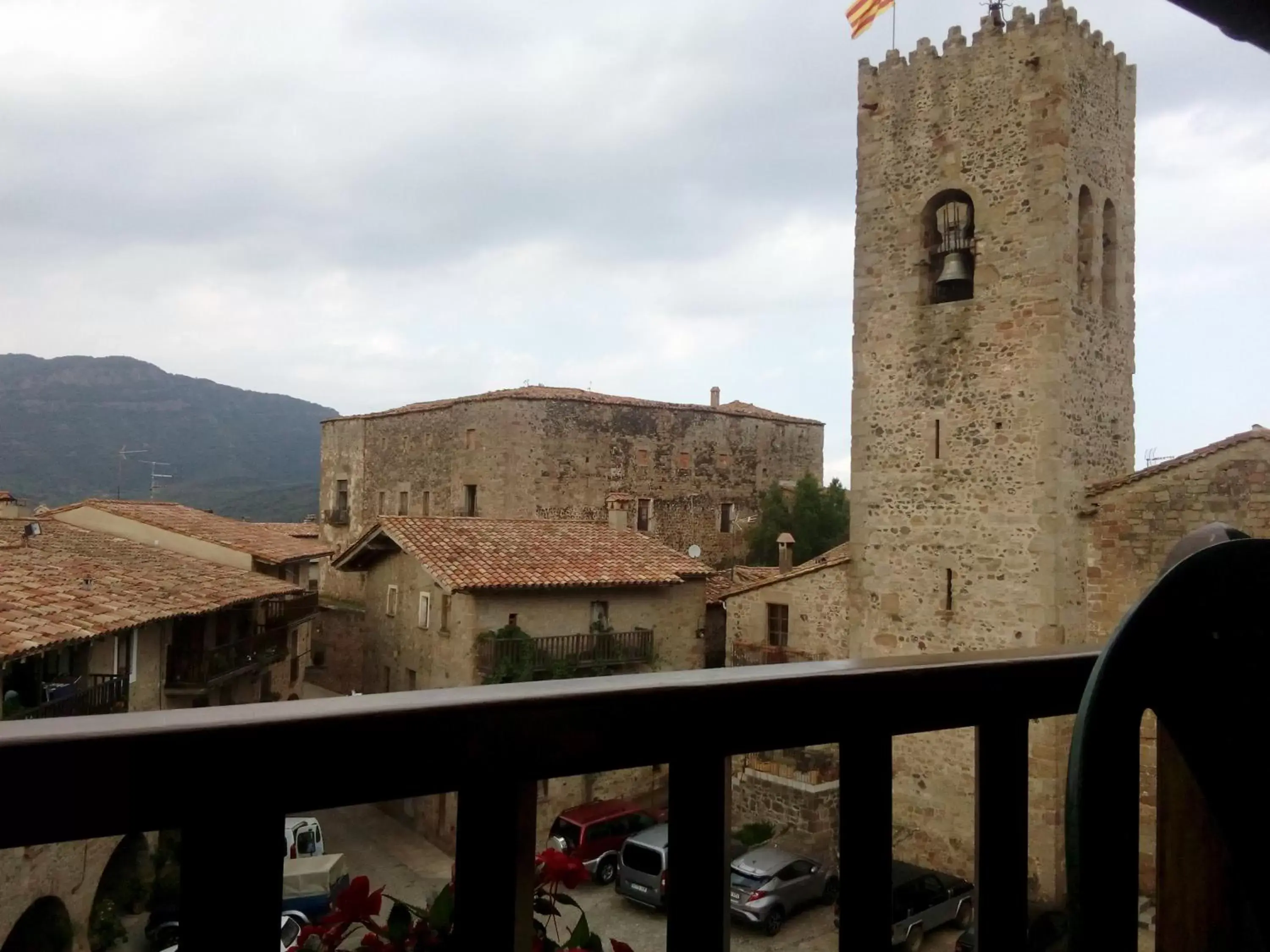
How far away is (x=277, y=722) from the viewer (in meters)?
0.73

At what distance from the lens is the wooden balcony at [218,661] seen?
497 inches

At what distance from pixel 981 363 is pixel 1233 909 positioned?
10637 millimetres

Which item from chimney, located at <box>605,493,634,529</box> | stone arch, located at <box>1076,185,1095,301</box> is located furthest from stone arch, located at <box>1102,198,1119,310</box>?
chimney, located at <box>605,493,634,529</box>

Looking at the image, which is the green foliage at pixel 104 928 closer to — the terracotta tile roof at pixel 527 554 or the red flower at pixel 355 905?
the terracotta tile roof at pixel 527 554

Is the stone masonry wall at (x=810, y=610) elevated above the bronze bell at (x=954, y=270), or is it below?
below

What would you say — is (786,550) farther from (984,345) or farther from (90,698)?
(90,698)

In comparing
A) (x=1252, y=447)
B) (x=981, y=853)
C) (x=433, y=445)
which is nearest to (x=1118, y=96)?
(x=1252, y=447)

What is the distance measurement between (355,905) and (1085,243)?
38.8 ft

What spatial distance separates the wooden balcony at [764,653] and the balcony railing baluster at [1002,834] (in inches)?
469

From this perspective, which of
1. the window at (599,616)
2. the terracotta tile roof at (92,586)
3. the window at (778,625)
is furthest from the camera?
the window at (599,616)

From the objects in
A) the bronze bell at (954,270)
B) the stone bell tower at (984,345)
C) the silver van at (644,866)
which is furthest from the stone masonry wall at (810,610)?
the silver van at (644,866)

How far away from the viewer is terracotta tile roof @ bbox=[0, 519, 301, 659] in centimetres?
858

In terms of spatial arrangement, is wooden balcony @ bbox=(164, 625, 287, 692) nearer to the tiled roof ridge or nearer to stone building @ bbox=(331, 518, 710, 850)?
stone building @ bbox=(331, 518, 710, 850)

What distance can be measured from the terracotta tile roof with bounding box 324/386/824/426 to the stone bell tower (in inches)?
528
